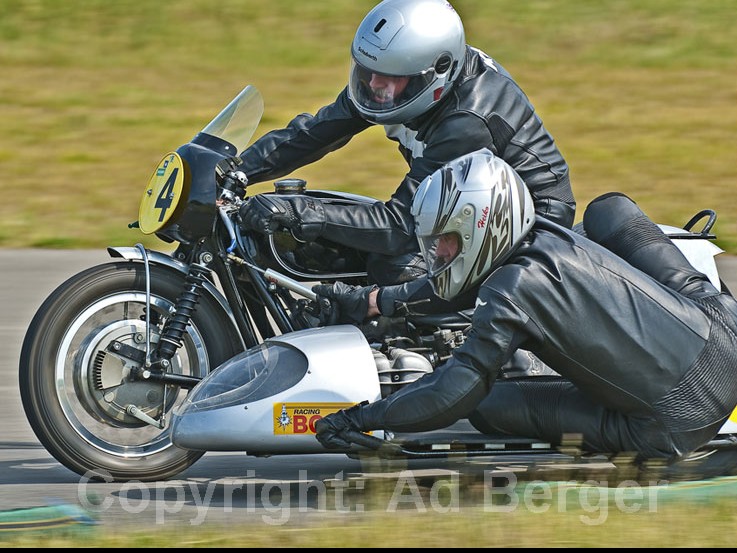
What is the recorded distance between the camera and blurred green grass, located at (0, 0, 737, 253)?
464 inches

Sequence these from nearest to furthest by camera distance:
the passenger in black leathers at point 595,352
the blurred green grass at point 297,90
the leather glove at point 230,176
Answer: the passenger in black leathers at point 595,352
the leather glove at point 230,176
the blurred green grass at point 297,90

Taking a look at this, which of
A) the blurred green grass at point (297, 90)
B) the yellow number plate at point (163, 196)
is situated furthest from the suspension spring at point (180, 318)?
the blurred green grass at point (297, 90)

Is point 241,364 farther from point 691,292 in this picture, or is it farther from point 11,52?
point 11,52

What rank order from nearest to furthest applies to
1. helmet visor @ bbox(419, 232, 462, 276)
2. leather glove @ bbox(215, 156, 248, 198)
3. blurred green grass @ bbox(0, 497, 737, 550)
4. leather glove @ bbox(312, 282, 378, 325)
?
blurred green grass @ bbox(0, 497, 737, 550) → helmet visor @ bbox(419, 232, 462, 276) → leather glove @ bbox(312, 282, 378, 325) → leather glove @ bbox(215, 156, 248, 198)

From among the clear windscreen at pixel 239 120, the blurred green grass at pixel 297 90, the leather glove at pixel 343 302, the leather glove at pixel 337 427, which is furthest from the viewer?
the blurred green grass at pixel 297 90

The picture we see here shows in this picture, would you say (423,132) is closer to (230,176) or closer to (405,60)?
(405,60)

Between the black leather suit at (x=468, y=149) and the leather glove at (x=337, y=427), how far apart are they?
719mm

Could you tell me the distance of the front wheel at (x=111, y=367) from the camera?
16.6 ft

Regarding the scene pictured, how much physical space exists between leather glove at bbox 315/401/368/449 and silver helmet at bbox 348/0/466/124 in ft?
3.97

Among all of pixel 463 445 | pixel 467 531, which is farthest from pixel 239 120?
pixel 467 531

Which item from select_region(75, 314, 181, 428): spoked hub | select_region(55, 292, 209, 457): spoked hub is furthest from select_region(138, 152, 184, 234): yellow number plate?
select_region(75, 314, 181, 428): spoked hub

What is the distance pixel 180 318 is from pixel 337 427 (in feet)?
2.66

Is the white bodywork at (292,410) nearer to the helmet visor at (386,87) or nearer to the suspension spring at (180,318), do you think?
the suspension spring at (180,318)

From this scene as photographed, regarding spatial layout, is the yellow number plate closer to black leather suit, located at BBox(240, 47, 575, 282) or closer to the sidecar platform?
black leather suit, located at BBox(240, 47, 575, 282)
